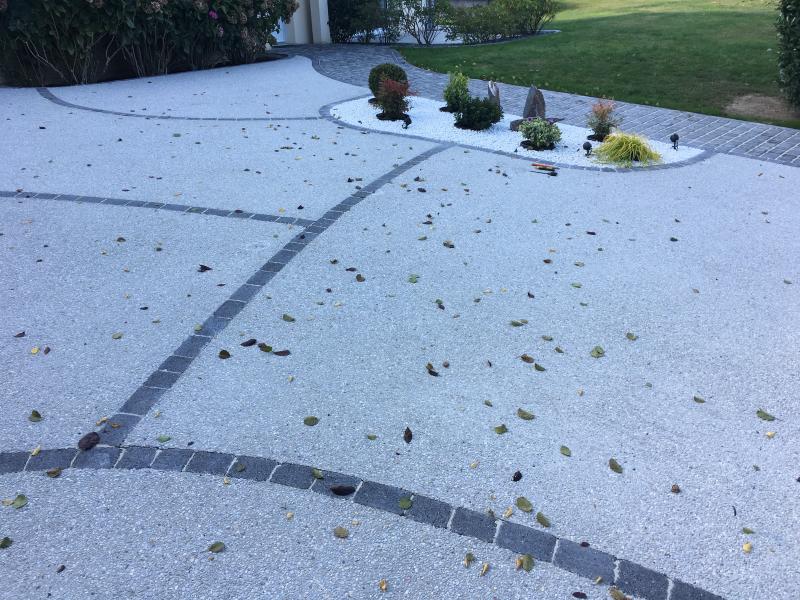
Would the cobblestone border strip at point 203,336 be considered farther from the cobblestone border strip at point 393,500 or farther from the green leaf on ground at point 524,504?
the green leaf on ground at point 524,504

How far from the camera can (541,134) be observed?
30.1 ft

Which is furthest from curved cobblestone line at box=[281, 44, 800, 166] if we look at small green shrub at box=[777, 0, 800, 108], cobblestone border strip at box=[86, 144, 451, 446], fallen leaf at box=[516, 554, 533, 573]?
fallen leaf at box=[516, 554, 533, 573]

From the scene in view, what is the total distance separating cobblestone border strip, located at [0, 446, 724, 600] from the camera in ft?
9.74

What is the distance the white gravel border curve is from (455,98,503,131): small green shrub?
0.12 meters

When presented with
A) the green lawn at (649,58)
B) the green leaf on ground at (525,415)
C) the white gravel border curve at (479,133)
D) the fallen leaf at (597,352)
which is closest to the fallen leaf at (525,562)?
the green leaf on ground at (525,415)

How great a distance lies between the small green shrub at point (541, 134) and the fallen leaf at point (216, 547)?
24.4 feet

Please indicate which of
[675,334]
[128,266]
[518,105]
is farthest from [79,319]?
[518,105]

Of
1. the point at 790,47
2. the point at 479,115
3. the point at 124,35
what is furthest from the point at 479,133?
the point at 124,35

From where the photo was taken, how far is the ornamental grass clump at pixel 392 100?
34.5 ft

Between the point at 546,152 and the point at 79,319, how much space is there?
645 cm

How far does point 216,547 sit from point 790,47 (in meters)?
11.3

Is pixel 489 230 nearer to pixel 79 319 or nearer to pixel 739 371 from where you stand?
pixel 739 371

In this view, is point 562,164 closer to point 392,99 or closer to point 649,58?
point 392,99

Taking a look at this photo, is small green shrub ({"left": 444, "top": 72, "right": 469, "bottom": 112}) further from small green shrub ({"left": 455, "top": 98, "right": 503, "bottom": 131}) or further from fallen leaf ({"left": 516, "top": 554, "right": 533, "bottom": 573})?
fallen leaf ({"left": 516, "top": 554, "right": 533, "bottom": 573})
